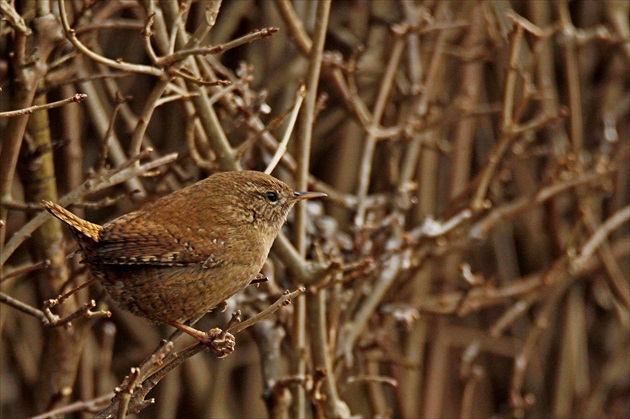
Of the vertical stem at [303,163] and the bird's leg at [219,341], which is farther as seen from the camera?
the vertical stem at [303,163]

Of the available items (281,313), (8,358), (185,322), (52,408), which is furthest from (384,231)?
(8,358)

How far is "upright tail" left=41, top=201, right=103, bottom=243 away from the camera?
2.29 metres

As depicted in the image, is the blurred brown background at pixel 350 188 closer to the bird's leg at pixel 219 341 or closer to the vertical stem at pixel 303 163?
the vertical stem at pixel 303 163

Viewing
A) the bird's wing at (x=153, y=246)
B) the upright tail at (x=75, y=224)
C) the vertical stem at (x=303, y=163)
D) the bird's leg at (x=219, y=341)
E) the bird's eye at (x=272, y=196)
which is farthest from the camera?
the vertical stem at (x=303, y=163)

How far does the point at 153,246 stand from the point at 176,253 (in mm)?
66

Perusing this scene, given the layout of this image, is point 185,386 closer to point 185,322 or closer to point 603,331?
point 185,322

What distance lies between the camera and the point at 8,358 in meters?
4.41

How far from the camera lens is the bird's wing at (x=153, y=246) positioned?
240cm

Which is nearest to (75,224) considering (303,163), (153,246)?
(153,246)

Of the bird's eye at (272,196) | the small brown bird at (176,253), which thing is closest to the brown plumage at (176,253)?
the small brown bird at (176,253)

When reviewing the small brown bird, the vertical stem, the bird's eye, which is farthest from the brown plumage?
the vertical stem

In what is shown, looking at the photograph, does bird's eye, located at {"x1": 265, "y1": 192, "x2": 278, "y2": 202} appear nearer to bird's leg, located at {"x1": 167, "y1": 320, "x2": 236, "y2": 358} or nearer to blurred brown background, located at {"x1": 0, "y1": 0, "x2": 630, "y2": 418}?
blurred brown background, located at {"x1": 0, "y1": 0, "x2": 630, "y2": 418}

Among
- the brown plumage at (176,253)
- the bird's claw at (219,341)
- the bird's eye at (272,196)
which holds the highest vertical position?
the bird's eye at (272,196)

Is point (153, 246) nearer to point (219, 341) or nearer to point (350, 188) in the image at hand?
point (219, 341)
